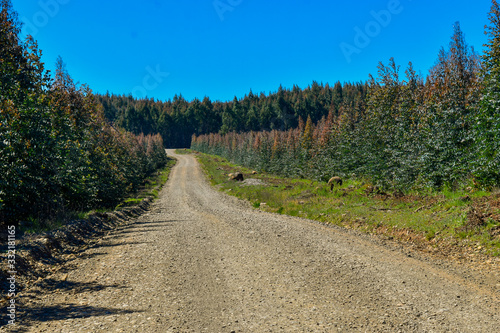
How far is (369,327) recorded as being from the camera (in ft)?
14.9

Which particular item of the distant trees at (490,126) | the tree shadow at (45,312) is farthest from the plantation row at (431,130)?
the tree shadow at (45,312)

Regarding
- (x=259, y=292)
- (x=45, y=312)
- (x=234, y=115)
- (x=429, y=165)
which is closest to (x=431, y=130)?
(x=429, y=165)

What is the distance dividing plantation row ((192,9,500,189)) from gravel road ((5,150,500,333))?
8.24 m

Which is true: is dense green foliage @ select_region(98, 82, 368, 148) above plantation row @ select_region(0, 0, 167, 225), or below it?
above

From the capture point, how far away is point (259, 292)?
604cm

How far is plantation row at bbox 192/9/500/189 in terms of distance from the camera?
42.7 ft

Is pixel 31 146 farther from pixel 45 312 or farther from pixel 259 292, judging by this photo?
pixel 259 292

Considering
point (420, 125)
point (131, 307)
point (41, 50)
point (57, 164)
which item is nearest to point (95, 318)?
point (131, 307)

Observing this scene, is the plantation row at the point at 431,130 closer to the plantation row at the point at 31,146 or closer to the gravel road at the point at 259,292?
the gravel road at the point at 259,292

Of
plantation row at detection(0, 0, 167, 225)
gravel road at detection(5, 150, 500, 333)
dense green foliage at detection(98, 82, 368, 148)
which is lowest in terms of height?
gravel road at detection(5, 150, 500, 333)

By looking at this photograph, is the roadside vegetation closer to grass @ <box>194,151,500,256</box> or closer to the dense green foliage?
grass @ <box>194,151,500,256</box>

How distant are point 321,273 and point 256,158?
207ft

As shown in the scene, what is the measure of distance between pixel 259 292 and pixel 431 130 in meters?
15.7
